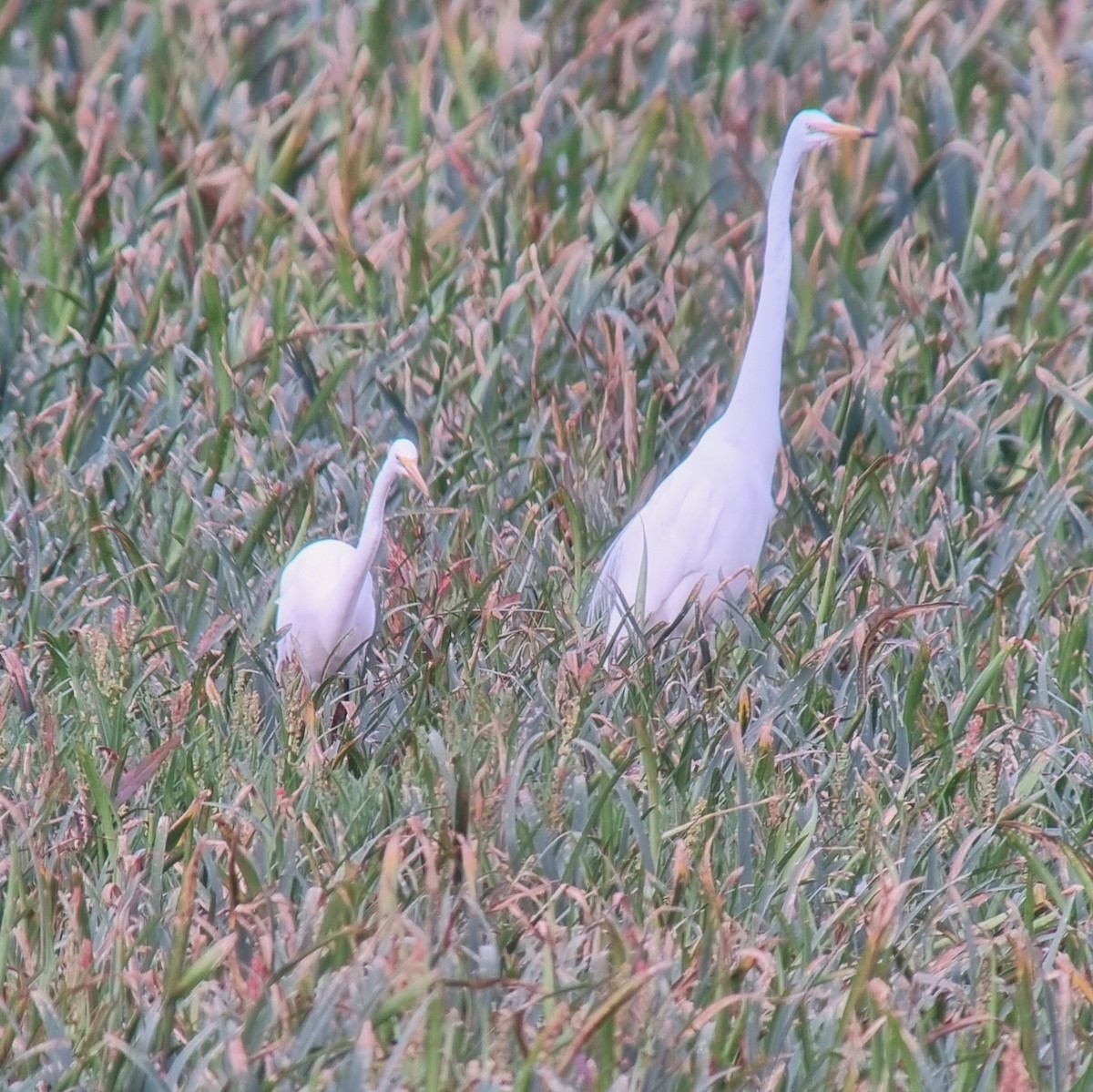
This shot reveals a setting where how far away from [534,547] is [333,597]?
0.52 m

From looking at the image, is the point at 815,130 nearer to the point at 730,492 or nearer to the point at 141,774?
the point at 730,492

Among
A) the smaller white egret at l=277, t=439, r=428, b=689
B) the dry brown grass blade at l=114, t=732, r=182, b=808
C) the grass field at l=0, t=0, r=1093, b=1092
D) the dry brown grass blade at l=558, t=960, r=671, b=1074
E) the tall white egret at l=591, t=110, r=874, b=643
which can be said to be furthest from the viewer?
the tall white egret at l=591, t=110, r=874, b=643

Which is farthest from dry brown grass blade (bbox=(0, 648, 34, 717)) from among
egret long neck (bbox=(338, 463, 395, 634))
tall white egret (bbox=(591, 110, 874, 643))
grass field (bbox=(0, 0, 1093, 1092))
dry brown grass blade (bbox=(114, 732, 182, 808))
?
tall white egret (bbox=(591, 110, 874, 643))

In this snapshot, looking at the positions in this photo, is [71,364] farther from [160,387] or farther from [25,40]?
[25,40]

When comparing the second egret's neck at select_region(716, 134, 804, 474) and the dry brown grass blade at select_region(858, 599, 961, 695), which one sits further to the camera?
the second egret's neck at select_region(716, 134, 804, 474)

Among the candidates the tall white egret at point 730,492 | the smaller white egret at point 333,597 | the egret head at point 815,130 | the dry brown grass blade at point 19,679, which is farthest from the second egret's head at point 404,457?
the egret head at point 815,130

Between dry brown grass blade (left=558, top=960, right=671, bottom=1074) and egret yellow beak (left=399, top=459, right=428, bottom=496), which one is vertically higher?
egret yellow beak (left=399, top=459, right=428, bottom=496)

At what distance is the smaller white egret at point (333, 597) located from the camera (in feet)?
9.63

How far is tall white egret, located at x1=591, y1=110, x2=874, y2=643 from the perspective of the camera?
10.7ft

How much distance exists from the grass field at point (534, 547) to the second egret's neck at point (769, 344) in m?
0.24

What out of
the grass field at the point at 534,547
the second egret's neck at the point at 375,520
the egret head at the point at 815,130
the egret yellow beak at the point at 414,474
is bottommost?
the grass field at the point at 534,547

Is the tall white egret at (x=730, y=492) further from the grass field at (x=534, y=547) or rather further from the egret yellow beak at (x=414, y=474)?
the egret yellow beak at (x=414, y=474)

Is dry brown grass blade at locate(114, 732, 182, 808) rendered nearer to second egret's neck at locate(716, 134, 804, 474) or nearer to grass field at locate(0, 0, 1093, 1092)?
grass field at locate(0, 0, 1093, 1092)

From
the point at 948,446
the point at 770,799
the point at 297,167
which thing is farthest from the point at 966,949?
the point at 297,167
